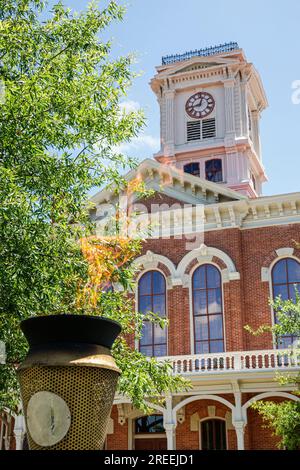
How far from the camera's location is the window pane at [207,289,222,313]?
2228cm

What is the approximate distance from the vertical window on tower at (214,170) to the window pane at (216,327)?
9711mm

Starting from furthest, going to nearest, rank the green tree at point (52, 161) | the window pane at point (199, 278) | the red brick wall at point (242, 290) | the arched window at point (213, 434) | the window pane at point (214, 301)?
the window pane at point (199, 278) → the window pane at point (214, 301) → the red brick wall at point (242, 290) → the arched window at point (213, 434) → the green tree at point (52, 161)

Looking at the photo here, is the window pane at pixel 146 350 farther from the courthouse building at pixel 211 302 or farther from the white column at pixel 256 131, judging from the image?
the white column at pixel 256 131

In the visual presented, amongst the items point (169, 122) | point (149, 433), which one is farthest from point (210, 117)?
point (149, 433)

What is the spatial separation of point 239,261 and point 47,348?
1629 centimetres

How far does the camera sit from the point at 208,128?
31.8m

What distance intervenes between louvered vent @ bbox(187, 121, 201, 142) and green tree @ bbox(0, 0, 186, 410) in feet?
64.4

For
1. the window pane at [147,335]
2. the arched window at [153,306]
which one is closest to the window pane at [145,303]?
the arched window at [153,306]

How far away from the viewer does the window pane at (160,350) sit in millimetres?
22344

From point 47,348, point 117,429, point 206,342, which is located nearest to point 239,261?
point 206,342

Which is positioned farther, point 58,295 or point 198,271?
point 198,271

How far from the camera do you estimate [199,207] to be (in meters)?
23.2

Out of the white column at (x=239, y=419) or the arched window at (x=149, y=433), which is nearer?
the white column at (x=239, y=419)
